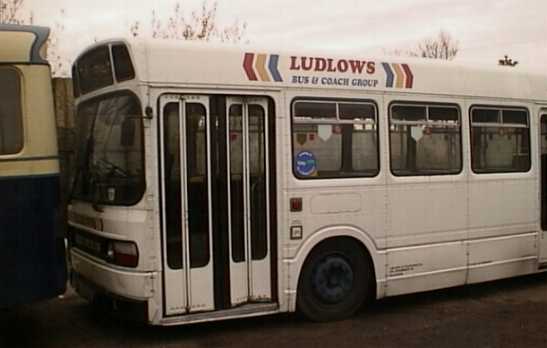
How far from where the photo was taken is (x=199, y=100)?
20.1 ft

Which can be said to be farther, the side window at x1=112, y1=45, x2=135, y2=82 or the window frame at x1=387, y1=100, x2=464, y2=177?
the window frame at x1=387, y1=100, x2=464, y2=177

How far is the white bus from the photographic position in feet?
19.6

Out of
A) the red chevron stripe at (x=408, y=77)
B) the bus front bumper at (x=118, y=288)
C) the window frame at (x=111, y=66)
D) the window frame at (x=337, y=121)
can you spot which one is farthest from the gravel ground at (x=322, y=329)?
the red chevron stripe at (x=408, y=77)

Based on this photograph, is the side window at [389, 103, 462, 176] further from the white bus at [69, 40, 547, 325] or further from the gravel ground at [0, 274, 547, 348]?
the gravel ground at [0, 274, 547, 348]

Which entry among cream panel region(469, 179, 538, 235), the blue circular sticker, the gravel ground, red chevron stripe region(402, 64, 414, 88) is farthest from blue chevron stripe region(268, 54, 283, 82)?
cream panel region(469, 179, 538, 235)

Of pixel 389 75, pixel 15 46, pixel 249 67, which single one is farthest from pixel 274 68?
pixel 15 46

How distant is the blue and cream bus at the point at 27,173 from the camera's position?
5449 millimetres

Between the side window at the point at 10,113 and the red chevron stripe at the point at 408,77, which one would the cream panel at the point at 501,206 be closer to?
the red chevron stripe at the point at 408,77

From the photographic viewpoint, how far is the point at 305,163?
6.66m

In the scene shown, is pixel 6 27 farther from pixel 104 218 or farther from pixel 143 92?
pixel 104 218

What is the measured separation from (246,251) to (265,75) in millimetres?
1680

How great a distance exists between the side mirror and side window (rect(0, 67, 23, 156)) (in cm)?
92

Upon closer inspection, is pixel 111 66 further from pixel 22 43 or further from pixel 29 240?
pixel 29 240

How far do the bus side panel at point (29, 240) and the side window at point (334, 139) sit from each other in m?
2.32
